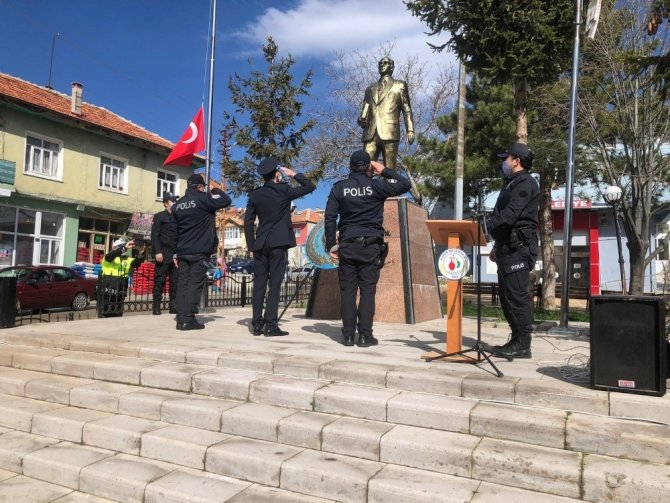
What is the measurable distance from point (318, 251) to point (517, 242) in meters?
→ 4.46

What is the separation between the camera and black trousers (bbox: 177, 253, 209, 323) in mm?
6875

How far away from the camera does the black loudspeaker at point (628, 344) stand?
3434 millimetres

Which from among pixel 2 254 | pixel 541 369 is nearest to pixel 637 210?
pixel 541 369

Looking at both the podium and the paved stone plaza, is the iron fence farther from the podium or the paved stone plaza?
the podium

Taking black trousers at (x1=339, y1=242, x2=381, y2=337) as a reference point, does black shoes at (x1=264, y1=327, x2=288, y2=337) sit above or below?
below

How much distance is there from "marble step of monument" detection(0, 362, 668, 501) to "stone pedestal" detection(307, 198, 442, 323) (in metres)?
3.98

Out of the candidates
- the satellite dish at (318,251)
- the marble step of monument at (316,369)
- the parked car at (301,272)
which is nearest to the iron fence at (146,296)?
the parked car at (301,272)

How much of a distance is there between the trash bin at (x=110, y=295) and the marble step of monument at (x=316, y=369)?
3276 mm

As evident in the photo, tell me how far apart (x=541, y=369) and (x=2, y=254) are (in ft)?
74.5

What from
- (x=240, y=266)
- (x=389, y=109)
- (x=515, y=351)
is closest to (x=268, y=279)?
(x=515, y=351)

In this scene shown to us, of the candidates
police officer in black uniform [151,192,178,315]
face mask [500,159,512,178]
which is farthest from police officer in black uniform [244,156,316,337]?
police officer in black uniform [151,192,178,315]

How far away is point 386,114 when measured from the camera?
29.7 ft

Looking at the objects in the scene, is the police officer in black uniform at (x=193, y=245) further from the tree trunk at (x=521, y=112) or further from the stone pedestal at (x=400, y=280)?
the tree trunk at (x=521, y=112)

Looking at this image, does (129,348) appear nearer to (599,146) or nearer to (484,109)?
(599,146)
